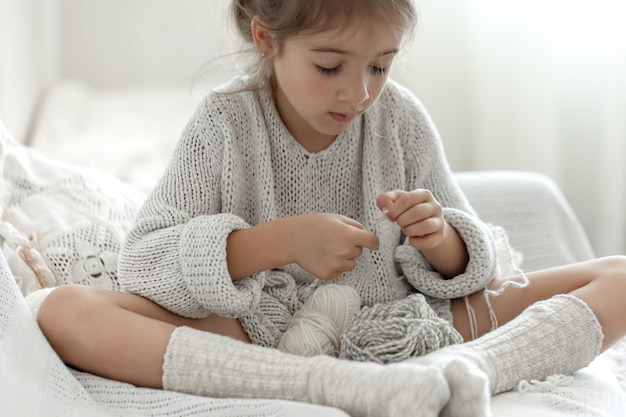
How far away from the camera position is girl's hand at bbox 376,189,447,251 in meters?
1.11

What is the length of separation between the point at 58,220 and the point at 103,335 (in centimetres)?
39

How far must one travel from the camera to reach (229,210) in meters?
1.25

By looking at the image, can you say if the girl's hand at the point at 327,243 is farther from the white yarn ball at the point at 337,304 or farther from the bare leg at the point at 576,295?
the bare leg at the point at 576,295

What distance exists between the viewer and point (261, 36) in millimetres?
1226

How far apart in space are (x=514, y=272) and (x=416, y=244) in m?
0.32

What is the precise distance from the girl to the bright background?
0.89 metres

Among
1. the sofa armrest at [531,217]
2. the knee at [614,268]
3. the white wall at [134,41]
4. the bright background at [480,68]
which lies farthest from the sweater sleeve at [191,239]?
the white wall at [134,41]

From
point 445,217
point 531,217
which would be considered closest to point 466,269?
point 445,217

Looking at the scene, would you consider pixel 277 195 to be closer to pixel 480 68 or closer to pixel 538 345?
pixel 538 345

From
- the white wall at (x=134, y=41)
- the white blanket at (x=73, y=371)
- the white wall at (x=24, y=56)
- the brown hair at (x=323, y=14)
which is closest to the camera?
the white blanket at (x=73, y=371)

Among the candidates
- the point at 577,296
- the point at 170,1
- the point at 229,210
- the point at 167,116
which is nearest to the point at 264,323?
the point at 229,210

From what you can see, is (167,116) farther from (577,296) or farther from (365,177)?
(577,296)

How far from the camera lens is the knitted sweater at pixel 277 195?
115cm

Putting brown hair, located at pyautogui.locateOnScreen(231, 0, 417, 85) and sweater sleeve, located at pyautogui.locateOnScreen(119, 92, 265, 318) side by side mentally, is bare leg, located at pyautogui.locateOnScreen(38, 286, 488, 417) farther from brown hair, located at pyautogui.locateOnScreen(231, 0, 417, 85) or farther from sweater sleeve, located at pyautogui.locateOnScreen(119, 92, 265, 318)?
brown hair, located at pyautogui.locateOnScreen(231, 0, 417, 85)
